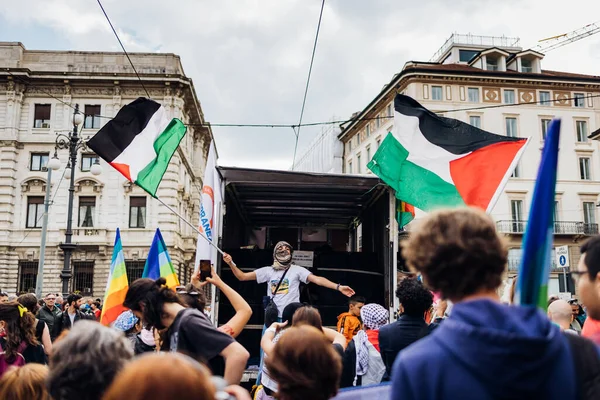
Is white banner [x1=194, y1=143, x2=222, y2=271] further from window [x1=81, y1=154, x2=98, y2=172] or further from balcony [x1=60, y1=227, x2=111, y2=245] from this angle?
window [x1=81, y1=154, x2=98, y2=172]

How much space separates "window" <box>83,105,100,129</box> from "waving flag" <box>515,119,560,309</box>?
3601cm

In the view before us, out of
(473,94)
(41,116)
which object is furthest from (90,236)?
(473,94)

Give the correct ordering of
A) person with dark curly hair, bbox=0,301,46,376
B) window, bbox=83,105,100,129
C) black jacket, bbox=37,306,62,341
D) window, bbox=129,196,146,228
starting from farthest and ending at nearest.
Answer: window, bbox=83,105,100,129, window, bbox=129,196,146,228, black jacket, bbox=37,306,62,341, person with dark curly hair, bbox=0,301,46,376

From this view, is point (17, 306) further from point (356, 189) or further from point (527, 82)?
point (527, 82)

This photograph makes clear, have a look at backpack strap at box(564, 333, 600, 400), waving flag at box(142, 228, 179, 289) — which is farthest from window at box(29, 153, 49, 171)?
backpack strap at box(564, 333, 600, 400)

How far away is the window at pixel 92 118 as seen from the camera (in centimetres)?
3522

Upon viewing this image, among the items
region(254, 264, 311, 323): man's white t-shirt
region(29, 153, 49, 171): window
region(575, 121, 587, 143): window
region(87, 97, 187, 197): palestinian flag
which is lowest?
region(254, 264, 311, 323): man's white t-shirt

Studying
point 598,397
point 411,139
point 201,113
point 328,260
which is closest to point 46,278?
point 201,113

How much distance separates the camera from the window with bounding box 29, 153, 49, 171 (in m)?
35.1

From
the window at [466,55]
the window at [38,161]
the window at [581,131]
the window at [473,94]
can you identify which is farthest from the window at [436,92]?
the window at [38,161]

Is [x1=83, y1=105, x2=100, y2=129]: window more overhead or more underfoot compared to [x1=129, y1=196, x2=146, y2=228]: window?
more overhead

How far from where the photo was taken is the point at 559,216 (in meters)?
44.2

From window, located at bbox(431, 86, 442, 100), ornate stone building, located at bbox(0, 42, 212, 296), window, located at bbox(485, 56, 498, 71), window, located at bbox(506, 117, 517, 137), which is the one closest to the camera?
ornate stone building, located at bbox(0, 42, 212, 296)

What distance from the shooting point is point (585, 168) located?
45156 mm
